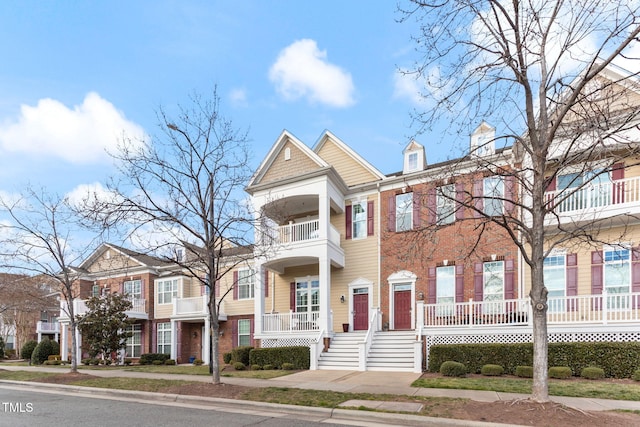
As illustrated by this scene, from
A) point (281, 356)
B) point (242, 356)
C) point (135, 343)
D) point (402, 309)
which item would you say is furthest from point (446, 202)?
point (135, 343)

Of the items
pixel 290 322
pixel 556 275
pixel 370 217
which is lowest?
pixel 290 322

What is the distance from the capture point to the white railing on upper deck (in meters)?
18.7

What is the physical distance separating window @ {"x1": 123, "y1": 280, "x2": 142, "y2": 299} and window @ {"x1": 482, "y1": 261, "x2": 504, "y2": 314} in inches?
851

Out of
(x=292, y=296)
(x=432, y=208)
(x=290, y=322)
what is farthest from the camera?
(x=292, y=296)

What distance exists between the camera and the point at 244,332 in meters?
24.6

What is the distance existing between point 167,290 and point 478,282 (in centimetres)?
1938

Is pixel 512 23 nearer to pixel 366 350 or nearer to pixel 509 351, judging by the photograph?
pixel 509 351

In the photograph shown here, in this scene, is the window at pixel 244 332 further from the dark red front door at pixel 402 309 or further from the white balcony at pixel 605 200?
the white balcony at pixel 605 200

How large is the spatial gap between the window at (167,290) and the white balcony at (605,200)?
71.3ft

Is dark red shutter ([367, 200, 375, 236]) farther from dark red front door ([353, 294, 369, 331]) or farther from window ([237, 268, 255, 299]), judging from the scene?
window ([237, 268, 255, 299])

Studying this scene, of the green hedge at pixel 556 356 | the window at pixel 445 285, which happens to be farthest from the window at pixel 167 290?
the green hedge at pixel 556 356

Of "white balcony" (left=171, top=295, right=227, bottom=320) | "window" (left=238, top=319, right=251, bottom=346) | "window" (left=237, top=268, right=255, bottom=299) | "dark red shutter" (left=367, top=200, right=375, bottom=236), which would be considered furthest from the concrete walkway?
"white balcony" (left=171, top=295, right=227, bottom=320)

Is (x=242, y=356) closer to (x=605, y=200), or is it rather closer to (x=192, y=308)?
(x=192, y=308)

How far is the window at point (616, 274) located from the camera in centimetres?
1472
